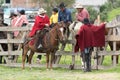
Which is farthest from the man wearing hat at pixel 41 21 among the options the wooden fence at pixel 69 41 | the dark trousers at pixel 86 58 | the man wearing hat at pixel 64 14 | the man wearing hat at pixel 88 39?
the dark trousers at pixel 86 58

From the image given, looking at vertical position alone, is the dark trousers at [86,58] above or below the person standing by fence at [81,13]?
below

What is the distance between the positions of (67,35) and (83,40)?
1063mm

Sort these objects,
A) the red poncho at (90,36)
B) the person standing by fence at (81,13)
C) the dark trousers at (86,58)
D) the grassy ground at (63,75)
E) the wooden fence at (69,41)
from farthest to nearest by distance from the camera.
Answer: the person standing by fence at (81,13) → the wooden fence at (69,41) → the dark trousers at (86,58) → the red poncho at (90,36) → the grassy ground at (63,75)

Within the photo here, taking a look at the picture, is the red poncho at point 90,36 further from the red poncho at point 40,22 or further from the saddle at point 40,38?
the red poncho at point 40,22

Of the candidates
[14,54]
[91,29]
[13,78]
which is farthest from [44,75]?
[14,54]

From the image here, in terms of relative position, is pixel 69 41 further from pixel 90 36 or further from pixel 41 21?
pixel 90 36

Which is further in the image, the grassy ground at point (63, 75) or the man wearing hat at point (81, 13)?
the man wearing hat at point (81, 13)

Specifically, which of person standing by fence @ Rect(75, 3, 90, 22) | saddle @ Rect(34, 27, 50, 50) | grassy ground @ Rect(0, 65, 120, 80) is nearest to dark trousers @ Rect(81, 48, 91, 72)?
grassy ground @ Rect(0, 65, 120, 80)

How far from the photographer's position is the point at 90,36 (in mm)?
17562

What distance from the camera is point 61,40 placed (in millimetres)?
17938

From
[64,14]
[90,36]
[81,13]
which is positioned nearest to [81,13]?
[81,13]

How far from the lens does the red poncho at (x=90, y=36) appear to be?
17.5 metres

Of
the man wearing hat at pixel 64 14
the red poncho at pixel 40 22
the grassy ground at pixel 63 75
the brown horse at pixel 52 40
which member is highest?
the man wearing hat at pixel 64 14

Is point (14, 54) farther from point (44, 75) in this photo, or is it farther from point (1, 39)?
point (44, 75)
